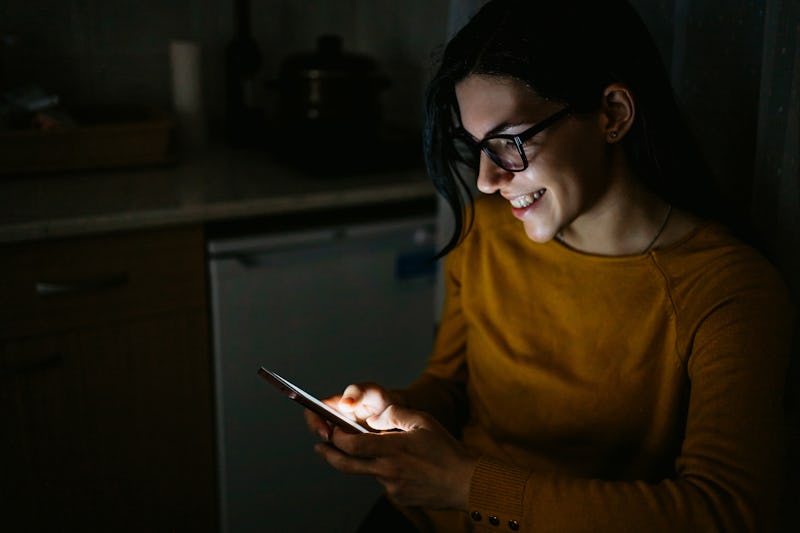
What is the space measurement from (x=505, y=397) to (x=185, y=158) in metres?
1.26

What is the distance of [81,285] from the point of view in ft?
5.41

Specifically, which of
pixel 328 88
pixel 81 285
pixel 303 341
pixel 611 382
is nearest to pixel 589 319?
pixel 611 382

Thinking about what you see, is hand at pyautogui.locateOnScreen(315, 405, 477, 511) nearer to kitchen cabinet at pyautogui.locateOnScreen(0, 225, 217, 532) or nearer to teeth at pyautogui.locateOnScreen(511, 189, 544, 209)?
teeth at pyautogui.locateOnScreen(511, 189, 544, 209)

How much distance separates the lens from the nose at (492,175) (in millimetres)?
1062

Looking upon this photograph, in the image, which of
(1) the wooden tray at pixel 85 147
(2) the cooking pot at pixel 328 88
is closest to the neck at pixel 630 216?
(2) the cooking pot at pixel 328 88

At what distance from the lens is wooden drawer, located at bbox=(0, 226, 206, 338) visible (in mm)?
1602

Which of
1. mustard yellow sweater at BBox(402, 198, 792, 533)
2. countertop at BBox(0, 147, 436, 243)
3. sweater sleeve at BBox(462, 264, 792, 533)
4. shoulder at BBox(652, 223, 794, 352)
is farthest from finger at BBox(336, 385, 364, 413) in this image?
countertop at BBox(0, 147, 436, 243)

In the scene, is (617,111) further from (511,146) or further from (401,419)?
(401,419)

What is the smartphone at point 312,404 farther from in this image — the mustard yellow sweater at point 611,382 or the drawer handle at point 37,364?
the drawer handle at point 37,364

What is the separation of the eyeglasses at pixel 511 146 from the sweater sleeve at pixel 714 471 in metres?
0.30

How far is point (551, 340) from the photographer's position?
1181 mm

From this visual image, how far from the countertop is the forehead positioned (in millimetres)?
807

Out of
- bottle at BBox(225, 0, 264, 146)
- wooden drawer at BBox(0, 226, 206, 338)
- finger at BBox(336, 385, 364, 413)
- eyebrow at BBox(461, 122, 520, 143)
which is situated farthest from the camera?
bottle at BBox(225, 0, 264, 146)

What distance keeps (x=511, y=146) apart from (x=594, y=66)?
0.46ft
